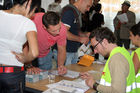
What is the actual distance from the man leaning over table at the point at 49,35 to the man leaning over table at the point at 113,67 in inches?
22.9

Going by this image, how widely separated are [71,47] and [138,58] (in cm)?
110

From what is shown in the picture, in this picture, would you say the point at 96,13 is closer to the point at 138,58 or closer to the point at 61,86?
the point at 138,58

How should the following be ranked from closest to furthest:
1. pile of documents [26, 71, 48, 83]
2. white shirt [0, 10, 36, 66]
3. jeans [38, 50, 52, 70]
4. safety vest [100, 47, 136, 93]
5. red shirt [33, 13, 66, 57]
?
white shirt [0, 10, 36, 66]
safety vest [100, 47, 136, 93]
pile of documents [26, 71, 48, 83]
red shirt [33, 13, 66, 57]
jeans [38, 50, 52, 70]

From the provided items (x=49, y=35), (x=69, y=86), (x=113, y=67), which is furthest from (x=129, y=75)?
(x=49, y=35)

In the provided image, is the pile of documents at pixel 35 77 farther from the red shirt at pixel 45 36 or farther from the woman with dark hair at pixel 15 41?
the red shirt at pixel 45 36

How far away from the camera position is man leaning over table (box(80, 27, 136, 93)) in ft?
4.52

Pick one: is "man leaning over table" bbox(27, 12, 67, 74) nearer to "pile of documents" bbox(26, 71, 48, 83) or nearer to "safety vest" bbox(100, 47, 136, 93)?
"pile of documents" bbox(26, 71, 48, 83)

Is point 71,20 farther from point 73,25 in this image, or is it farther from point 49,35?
point 49,35

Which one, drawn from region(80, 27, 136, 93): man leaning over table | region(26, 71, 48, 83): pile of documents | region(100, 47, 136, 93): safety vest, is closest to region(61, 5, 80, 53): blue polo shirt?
region(26, 71, 48, 83): pile of documents

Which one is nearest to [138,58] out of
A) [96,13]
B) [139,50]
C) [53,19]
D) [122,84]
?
[139,50]

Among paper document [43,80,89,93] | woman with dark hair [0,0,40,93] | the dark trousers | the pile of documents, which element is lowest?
paper document [43,80,89,93]

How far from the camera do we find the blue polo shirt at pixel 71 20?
8.81 feet

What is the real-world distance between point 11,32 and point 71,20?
1.44m

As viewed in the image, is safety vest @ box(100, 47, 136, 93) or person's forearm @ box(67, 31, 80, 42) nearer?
safety vest @ box(100, 47, 136, 93)
